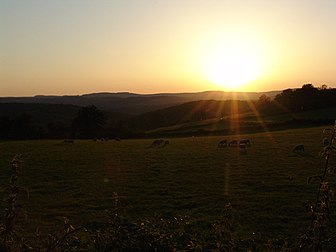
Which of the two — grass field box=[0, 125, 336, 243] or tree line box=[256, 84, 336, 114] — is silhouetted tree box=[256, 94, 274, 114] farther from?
grass field box=[0, 125, 336, 243]

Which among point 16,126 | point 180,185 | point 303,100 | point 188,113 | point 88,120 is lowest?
point 188,113

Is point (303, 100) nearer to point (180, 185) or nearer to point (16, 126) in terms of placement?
point (16, 126)

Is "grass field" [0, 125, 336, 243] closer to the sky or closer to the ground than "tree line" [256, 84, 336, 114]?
closer to the ground

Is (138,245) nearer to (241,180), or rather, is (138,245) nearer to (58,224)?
(58,224)

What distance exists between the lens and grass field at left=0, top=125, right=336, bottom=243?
17844mm

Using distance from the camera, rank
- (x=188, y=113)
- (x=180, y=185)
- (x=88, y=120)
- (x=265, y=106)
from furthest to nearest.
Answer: (x=188, y=113)
(x=265, y=106)
(x=88, y=120)
(x=180, y=185)

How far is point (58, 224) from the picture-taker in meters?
17.0

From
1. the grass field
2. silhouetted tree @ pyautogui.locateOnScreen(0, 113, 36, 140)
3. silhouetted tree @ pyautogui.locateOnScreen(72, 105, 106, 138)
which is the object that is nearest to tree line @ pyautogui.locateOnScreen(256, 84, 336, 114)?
silhouetted tree @ pyautogui.locateOnScreen(72, 105, 106, 138)

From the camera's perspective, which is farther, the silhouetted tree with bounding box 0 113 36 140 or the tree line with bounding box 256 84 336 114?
the tree line with bounding box 256 84 336 114

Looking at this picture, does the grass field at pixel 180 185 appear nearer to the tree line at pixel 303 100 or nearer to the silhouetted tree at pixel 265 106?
the tree line at pixel 303 100

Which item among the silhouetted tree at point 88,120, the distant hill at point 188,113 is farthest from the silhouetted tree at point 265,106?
the silhouetted tree at point 88,120

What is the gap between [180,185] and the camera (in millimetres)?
25000

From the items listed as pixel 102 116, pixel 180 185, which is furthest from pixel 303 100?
pixel 180 185

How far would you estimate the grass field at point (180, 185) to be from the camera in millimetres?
17844
